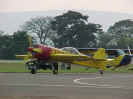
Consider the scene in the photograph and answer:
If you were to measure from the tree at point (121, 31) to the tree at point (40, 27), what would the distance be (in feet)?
45.0

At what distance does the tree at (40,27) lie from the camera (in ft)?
240

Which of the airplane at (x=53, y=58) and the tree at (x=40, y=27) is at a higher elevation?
the tree at (x=40, y=27)

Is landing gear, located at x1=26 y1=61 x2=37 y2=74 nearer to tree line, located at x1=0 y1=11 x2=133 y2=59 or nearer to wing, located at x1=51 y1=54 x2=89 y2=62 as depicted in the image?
wing, located at x1=51 y1=54 x2=89 y2=62

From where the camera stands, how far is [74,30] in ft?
234

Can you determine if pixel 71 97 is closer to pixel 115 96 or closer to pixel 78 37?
pixel 115 96

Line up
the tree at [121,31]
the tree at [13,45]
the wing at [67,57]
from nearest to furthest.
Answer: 1. the wing at [67,57]
2. the tree at [13,45]
3. the tree at [121,31]

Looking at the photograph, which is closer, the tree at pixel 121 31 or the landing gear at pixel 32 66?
the landing gear at pixel 32 66

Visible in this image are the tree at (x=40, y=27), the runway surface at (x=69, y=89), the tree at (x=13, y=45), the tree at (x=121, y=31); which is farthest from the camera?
the tree at (x=121, y=31)

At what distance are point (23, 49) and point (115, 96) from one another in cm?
6033

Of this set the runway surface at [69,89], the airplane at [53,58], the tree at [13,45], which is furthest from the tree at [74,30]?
the runway surface at [69,89]

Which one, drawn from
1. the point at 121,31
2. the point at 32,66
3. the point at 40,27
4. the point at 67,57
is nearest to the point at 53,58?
the point at 67,57

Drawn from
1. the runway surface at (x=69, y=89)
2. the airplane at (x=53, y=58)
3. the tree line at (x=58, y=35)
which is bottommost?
the runway surface at (x=69, y=89)

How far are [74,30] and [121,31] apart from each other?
26.3 m

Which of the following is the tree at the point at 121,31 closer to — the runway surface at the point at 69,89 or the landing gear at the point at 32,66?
the landing gear at the point at 32,66
